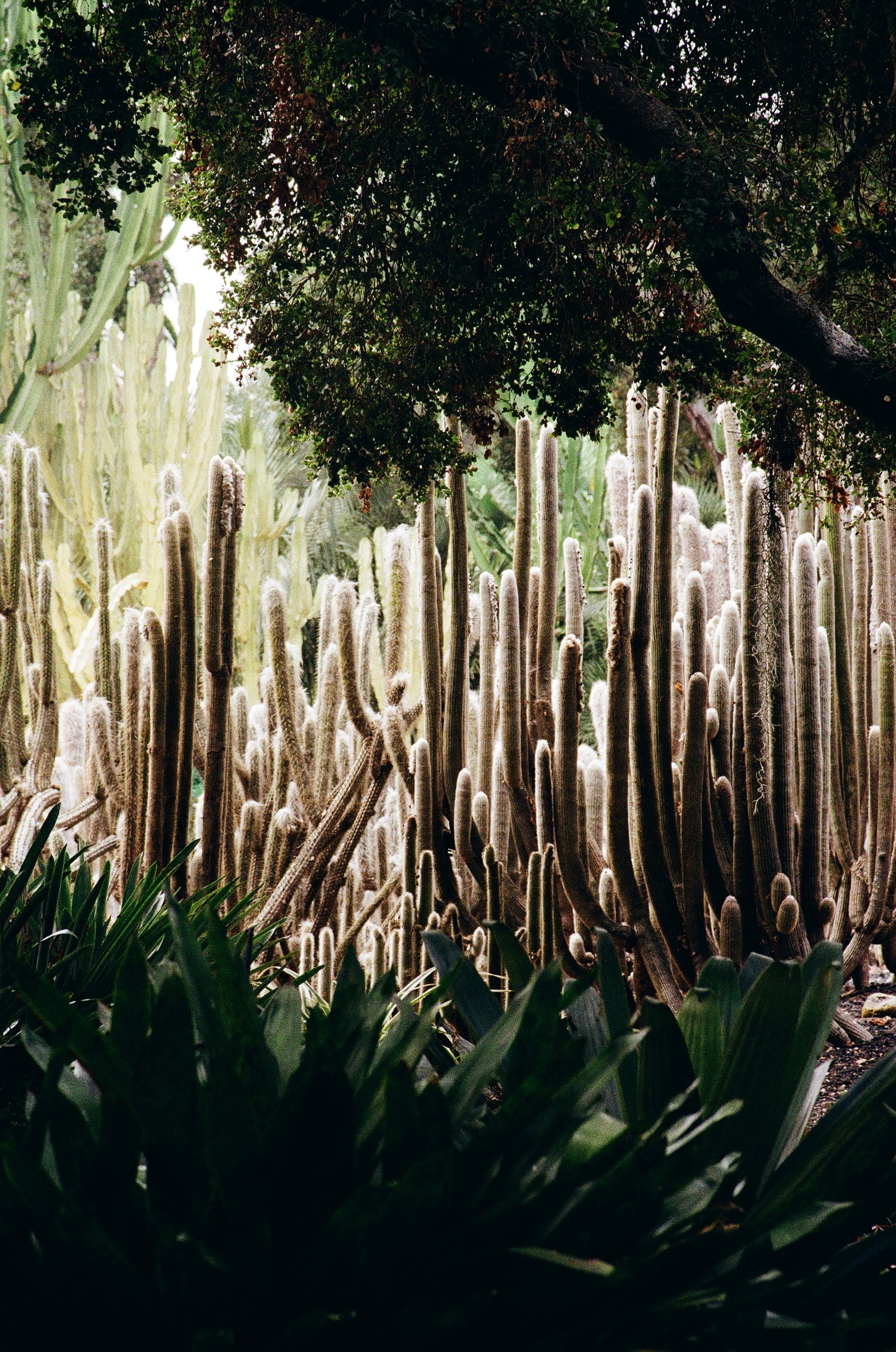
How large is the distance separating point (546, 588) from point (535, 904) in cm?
133

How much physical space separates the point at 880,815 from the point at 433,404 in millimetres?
2621

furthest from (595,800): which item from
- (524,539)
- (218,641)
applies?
(218,641)

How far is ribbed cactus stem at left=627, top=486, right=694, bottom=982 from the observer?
3957mm

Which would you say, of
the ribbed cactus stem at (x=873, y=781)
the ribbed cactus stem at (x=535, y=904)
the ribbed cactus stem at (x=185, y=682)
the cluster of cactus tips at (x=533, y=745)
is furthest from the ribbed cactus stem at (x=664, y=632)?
the ribbed cactus stem at (x=185, y=682)

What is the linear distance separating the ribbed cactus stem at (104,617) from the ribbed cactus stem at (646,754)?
248cm

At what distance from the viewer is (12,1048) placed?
6.68 ft

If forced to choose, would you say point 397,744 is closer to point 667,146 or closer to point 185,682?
point 185,682

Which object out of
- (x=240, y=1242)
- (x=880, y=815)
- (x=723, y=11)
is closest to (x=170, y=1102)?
(x=240, y=1242)

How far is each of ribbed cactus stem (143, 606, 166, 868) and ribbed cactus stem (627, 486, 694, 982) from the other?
4.90 feet

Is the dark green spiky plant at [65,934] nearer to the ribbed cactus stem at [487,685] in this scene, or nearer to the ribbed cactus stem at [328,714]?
the ribbed cactus stem at [487,685]

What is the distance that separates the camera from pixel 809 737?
4.02 meters

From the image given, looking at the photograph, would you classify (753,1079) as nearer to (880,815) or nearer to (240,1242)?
Result: (240,1242)

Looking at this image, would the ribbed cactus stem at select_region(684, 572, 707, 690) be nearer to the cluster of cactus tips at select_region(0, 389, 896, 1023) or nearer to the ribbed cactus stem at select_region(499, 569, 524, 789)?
the cluster of cactus tips at select_region(0, 389, 896, 1023)

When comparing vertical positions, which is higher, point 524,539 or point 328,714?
point 524,539
